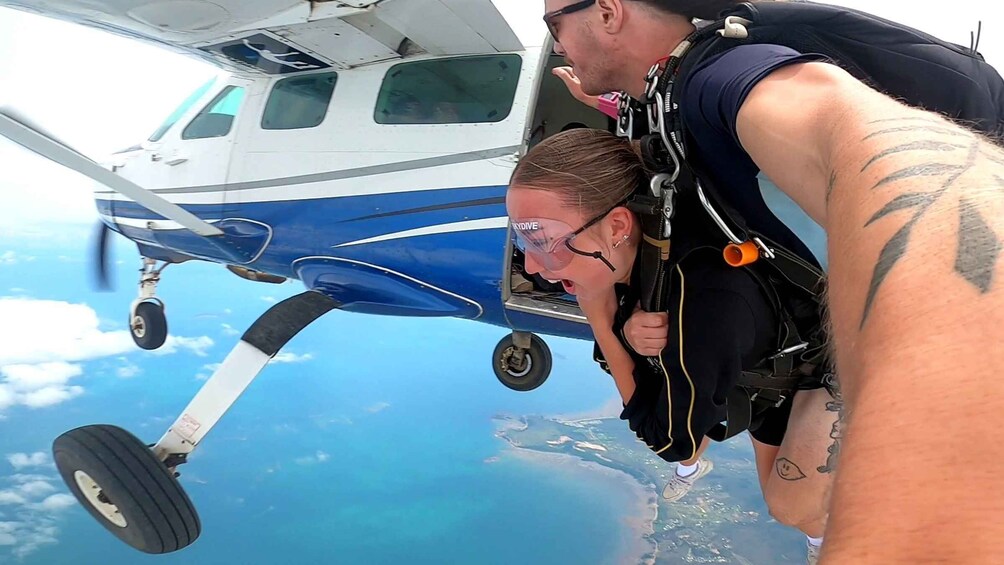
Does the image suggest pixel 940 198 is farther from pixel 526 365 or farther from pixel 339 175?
pixel 526 365

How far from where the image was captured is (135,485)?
2.80m

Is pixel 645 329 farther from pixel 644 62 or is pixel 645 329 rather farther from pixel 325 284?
pixel 325 284

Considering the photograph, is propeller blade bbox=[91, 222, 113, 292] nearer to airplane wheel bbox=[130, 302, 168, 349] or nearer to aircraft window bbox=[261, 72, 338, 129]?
airplane wheel bbox=[130, 302, 168, 349]

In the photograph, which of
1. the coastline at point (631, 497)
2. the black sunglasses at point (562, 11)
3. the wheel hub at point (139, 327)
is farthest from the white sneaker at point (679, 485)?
the wheel hub at point (139, 327)

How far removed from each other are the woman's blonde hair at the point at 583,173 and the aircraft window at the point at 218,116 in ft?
9.57

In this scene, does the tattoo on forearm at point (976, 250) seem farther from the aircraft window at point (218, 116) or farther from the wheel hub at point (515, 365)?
the wheel hub at point (515, 365)

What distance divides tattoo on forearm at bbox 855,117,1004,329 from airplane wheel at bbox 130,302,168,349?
210 inches

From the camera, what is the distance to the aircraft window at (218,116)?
3.61m

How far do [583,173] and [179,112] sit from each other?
12.4 feet

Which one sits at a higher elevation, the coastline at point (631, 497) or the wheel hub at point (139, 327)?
the wheel hub at point (139, 327)

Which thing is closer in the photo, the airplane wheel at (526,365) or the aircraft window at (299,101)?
the aircraft window at (299,101)

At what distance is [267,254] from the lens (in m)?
3.36

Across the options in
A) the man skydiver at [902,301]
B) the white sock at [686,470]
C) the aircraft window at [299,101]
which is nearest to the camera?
the man skydiver at [902,301]

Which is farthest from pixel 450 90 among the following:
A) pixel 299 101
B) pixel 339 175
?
pixel 299 101
